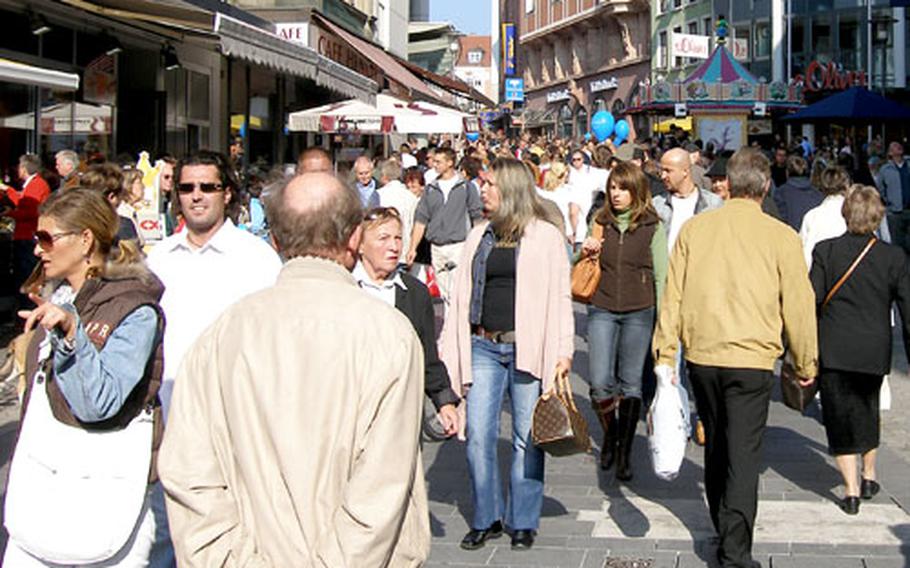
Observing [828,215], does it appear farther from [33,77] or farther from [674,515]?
[33,77]

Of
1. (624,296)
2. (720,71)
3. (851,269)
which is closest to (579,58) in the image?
(720,71)

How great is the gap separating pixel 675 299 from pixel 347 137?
24.9 m

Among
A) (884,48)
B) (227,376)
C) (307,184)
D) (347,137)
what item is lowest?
(227,376)

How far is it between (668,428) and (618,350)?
187cm

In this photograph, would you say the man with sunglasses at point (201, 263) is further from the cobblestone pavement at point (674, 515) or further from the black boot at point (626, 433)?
the black boot at point (626, 433)

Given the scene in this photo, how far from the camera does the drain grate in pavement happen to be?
20.5 feet

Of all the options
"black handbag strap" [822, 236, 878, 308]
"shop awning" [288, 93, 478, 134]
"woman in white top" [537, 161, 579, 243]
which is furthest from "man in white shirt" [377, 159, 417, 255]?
"black handbag strap" [822, 236, 878, 308]

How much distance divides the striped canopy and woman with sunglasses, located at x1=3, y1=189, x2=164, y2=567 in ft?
86.2

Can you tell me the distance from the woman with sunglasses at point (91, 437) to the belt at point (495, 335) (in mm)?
2732

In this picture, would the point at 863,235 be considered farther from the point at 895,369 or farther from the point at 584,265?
the point at 895,369

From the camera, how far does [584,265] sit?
794 cm

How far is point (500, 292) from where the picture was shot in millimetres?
6516

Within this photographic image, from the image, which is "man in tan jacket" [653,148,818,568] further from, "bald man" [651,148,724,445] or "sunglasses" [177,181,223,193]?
"bald man" [651,148,724,445]

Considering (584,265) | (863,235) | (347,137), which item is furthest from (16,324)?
(347,137)
